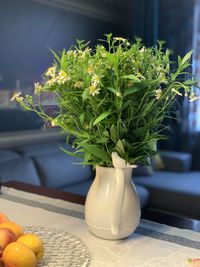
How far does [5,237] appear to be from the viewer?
0.72 meters

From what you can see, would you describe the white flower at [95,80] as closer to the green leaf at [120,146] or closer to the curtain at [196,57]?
the green leaf at [120,146]

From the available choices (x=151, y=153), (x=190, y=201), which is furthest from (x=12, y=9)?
(x=151, y=153)

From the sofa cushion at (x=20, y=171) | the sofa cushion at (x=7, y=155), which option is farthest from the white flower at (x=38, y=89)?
the sofa cushion at (x=7, y=155)

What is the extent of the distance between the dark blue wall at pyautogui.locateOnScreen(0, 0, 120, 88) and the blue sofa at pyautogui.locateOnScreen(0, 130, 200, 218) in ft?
1.47

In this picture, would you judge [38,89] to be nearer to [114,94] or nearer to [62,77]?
[62,77]

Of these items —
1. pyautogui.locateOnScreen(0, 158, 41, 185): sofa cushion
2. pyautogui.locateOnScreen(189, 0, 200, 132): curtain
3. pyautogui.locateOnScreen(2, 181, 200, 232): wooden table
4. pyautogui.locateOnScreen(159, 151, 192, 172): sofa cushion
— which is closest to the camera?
pyautogui.locateOnScreen(2, 181, 200, 232): wooden table

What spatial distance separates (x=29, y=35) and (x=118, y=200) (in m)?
2.16

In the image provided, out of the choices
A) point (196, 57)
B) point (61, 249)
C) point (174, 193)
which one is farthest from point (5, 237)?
point (196, 57)

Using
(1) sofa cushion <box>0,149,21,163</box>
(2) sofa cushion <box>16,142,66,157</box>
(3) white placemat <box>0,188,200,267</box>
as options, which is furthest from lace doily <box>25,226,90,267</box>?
(2) sofa cushion <box>16,142,66,157</box>

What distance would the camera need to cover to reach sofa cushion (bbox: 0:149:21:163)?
2.35 meters

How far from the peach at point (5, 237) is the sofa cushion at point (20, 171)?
1481 mm

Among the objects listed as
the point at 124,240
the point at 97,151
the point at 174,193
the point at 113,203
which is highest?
the point at 97,151

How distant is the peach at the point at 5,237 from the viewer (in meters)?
0.71

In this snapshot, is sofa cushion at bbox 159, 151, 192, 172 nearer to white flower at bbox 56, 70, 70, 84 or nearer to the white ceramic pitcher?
the white ceramic pitcher
